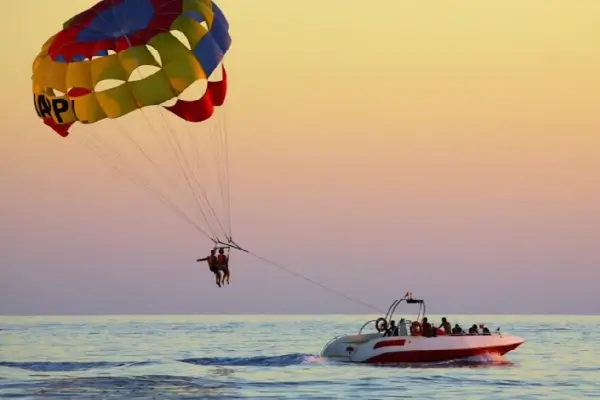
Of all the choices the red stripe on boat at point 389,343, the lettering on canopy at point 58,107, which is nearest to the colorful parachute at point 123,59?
the lettering on canopy at point 58,107

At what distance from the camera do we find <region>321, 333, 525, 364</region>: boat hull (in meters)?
44.7

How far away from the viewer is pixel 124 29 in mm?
36500

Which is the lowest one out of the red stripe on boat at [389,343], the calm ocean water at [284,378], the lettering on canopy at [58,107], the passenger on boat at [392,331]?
the calm ocean water at [284,378]

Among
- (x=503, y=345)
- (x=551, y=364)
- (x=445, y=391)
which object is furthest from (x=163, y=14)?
(x=551, y=364)

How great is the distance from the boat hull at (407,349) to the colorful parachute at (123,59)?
12.1 meters

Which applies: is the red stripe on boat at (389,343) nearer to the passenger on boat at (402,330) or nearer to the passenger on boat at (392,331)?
the passenger on boat at (402,330)

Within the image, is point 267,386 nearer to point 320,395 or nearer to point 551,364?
point 320,395

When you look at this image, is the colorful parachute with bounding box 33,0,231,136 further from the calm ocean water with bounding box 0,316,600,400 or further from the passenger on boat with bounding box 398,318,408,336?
the passenger on boat with bounding box 398,318,408,336

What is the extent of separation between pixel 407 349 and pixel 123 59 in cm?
1532

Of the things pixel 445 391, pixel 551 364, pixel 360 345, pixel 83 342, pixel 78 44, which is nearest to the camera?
pixel 78 44

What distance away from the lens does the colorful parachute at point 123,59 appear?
36.1 metres

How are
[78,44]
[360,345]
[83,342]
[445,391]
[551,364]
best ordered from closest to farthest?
[78,44]
[445,391]
[360,345]
[551,364]
[83,342]

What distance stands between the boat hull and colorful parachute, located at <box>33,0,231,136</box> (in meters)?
12.1

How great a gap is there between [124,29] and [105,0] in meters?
1.77
